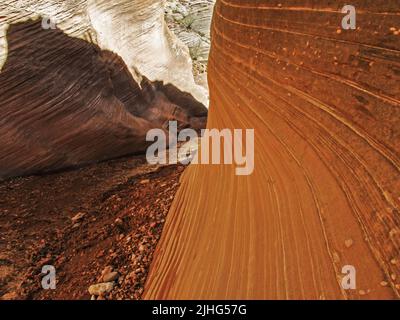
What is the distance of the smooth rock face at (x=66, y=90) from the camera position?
484 centimetres

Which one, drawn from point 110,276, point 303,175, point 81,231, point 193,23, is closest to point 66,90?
point 81,231

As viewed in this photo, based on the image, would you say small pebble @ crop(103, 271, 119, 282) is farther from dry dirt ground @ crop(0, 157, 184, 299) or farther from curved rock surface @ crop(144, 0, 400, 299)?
curved rock surface @ crop(144, 0, 400, 299)

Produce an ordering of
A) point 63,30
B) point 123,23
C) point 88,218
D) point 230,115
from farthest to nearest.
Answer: point 123,23 → point 63,30 → point 88,218 → point 230,115

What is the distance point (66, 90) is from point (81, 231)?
262 centimetres

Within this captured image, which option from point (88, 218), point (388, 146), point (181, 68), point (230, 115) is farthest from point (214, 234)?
point (181, 68)

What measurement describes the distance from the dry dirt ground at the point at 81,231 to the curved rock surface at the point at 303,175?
0.26m

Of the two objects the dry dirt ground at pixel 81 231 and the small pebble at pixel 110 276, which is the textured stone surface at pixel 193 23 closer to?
the dry dirt ground at pixel 81 231

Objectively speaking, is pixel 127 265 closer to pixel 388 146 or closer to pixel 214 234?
pixel 214 234

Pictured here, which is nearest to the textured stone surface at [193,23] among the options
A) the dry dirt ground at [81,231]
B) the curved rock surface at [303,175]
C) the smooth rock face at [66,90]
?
the smooth rock face at [66,90]

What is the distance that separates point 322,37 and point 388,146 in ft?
2.16

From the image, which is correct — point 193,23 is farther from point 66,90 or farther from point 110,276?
point 110,276

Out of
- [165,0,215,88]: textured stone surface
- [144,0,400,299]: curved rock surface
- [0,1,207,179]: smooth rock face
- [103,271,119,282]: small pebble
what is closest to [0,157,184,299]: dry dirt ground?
[103,271,119,282]: small pebble

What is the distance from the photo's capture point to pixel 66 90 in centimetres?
538
